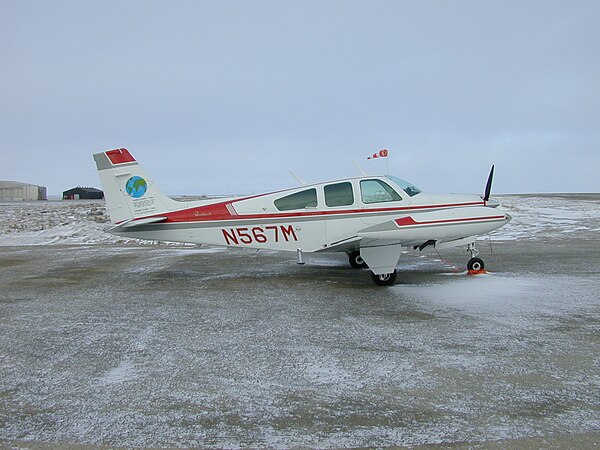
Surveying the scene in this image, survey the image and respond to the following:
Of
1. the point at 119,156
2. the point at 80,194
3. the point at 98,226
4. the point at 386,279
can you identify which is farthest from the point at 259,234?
the point at 80,194

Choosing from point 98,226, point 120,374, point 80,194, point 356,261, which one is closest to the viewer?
point 120,374

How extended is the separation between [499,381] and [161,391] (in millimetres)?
2737

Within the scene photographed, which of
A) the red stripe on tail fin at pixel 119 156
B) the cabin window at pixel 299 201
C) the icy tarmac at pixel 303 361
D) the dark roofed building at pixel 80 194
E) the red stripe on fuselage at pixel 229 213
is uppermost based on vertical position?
the dark roofed building at pixel 80 194

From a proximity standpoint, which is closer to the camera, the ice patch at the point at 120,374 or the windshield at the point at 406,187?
the ice patch at the point at 120,374

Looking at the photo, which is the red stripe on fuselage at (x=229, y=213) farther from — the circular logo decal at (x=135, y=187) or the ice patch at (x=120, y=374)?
the ice patch at (x=120, y=374)

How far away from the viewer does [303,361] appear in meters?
4.16

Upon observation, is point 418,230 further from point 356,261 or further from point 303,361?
point 303,361

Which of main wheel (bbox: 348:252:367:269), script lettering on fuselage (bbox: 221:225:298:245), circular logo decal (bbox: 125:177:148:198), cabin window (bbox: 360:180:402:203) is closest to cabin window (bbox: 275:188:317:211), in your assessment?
script lettering on fuselage (bbox: 221:225:298:245)

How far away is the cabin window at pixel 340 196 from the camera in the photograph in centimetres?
842

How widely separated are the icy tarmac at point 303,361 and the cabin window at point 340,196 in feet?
4.85

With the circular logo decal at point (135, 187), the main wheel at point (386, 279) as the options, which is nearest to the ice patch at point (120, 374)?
the main wheel at point (386, 279)

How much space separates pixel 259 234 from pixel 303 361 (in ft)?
15.1

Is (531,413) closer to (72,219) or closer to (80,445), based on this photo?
(80,445)

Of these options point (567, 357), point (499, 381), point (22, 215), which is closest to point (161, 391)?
point (499, 381)
